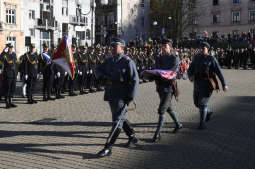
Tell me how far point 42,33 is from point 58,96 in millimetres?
38203

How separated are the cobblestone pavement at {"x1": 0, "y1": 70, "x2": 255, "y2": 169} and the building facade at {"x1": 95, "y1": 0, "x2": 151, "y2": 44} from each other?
52.5m

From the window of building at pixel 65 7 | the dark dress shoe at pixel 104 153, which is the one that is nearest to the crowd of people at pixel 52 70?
the dark dress shoe at pixel 104 153

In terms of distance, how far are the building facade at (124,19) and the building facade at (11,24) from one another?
1954 centimetres

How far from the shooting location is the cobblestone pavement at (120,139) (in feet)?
19.5

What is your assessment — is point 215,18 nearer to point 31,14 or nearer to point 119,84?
point 31,14

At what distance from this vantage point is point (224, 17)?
6725 cm

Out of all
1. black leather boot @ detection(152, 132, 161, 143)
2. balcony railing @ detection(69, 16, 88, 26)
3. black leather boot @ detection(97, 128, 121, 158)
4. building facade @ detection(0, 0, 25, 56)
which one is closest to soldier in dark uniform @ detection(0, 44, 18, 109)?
black leather boot @ detection(152, 132, 161, 143)

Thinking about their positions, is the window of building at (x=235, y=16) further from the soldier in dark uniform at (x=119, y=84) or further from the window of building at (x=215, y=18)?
the soldier in dark uniform at (x=119, y=84)

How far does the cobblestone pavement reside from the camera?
5.93 m

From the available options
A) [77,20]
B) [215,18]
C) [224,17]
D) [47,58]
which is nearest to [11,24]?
[77,20]

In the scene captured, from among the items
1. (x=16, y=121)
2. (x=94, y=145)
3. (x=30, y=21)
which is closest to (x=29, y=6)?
(x=30, y=21)

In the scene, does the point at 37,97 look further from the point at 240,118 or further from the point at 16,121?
the point at 240,118

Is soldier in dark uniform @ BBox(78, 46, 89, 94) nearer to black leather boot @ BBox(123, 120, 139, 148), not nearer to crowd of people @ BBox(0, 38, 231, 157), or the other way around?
crowd of people @ BBox(0, 38, 231, 157)

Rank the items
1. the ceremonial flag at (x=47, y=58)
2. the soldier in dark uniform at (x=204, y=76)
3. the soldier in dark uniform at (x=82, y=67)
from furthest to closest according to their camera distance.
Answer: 1. the soldier in dark uniform at (x=82, y=67)
2. the ceremonial flag at (x=47, y=58)
3. the soldier in dark uniform at (x=204, y=76)
